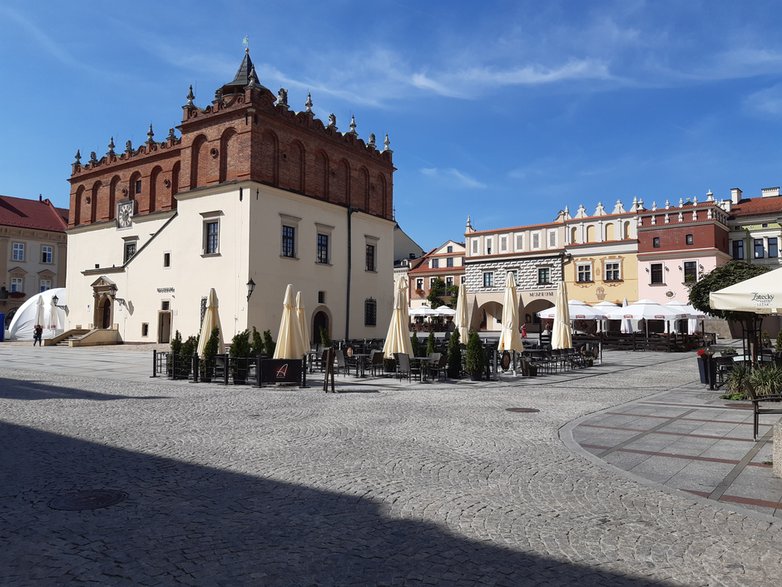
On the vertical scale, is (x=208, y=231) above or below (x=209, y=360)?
above

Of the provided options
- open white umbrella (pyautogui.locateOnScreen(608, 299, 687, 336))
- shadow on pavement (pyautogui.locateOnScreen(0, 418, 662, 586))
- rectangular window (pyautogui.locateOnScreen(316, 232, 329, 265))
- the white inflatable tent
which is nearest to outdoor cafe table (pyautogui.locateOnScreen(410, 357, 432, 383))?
shadow on pavement (pyautogui.locateOnScreen(0, 418, 662, 586))

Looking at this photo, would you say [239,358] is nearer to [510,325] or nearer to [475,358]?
[475,358]

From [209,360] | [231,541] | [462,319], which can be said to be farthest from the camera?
[462,319]

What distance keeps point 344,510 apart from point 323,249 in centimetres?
2919

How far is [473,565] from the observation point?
3.93m

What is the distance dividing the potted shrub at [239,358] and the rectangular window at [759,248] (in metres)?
48.7

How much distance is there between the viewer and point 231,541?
4.32m

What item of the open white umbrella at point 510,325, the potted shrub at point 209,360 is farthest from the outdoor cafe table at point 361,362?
the open white umbrella at point 510,325

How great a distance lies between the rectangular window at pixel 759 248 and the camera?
159 feet

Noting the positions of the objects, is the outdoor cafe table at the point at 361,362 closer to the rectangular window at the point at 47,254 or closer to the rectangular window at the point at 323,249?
the rectangular window at the point at 323,249

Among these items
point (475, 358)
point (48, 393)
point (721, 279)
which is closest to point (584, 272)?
point (721, 279)

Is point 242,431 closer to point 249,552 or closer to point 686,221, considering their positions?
point 249,552

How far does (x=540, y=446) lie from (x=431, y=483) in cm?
244

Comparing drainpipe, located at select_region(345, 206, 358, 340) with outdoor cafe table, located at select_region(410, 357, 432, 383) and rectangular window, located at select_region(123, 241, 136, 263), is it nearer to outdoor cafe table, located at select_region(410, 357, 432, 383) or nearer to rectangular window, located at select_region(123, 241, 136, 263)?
rectangular window, located at select_region(123, 241, 136, 263)
